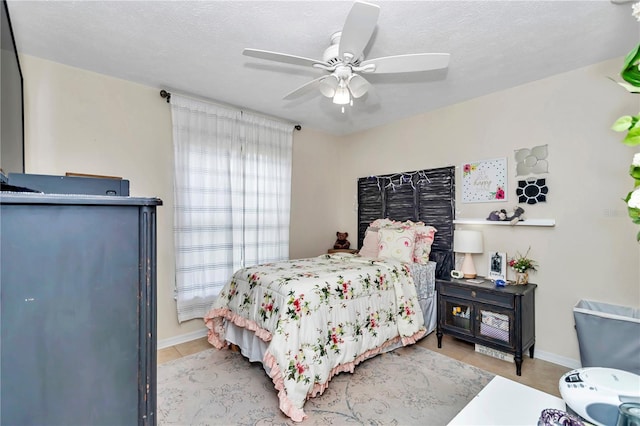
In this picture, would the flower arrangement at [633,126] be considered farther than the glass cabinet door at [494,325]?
No

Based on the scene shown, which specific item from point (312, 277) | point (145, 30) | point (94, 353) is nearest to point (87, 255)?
point (94, 353)

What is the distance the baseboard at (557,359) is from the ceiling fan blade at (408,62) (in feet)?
8.66

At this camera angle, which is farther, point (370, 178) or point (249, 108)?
point (370, 178)

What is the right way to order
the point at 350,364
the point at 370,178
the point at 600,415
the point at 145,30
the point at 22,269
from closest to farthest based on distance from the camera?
1. the point at 22,269
2. the point at 600,415
3. the point at 145,30
4. the point at 350,364
5. the point at 370,178

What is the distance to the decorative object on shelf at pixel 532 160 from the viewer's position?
8.93 feet

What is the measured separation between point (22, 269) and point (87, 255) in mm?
104

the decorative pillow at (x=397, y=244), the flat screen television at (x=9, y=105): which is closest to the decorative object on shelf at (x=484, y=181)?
the decorative pillow at (x=397, y=244)

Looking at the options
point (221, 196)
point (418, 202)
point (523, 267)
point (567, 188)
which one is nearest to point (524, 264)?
point (523, 267)

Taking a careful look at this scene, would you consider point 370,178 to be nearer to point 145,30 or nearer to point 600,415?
point 145,30

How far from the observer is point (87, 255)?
66cm

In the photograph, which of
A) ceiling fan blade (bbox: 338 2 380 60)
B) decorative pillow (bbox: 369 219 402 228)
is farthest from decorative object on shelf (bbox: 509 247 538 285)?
ceiling fan blade (bbox: 338 2 380 60)

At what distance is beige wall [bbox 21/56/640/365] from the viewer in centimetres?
237

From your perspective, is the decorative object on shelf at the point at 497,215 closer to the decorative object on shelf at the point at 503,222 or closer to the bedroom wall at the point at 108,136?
the decorative object on shelf at the point at 503,222

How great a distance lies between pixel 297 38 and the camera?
2068 millimetres
